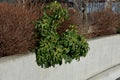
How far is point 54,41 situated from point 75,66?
4.19 ft

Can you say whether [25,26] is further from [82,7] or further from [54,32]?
[82,7]

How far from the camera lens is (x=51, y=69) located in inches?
296

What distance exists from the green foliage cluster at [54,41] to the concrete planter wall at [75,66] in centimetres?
24

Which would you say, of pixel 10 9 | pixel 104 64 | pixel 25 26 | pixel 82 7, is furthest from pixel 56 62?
pixel 82 7

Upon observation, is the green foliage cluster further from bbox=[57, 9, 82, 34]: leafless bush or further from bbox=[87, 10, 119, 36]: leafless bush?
bbox=[87, 10, 119, 36]: leafless bush

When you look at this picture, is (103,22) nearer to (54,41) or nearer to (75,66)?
(75,66)

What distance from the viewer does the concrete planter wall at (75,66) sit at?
6.38 m

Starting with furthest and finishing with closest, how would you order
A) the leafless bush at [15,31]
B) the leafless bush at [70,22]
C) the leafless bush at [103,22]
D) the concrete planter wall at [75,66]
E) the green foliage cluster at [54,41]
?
1. the leafless bush at [103,22]
2. the leafless bush at [70,22]
3. the green foliage cluster at [54,41]
4. the leafless bush at [15,31]
5. the concrete planter wall at [75,66]

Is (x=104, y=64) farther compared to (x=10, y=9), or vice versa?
(x=104, y=64)

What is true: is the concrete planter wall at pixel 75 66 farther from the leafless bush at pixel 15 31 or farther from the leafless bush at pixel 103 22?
the leafless bush at pixel 103 22

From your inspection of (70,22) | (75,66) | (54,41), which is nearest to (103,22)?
(70,22)

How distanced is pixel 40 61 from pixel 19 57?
56cm

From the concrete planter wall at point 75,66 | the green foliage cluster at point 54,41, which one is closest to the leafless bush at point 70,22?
the green foliage cluster at point 54,41

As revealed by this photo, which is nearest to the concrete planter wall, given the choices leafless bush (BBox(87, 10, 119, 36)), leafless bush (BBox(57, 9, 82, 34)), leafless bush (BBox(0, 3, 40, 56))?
leafless bush (BBox(0, 3, 40, 56))
